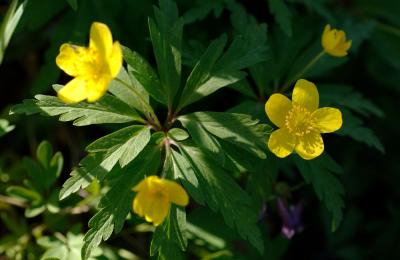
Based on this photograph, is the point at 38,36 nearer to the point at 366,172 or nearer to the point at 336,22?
the point at 336,22

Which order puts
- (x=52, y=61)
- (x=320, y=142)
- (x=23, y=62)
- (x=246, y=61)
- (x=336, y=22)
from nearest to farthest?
1. (x=320, y=142)
2. (x=246, y=61)
3. (x=52, y=61)
4. (x=336, y=22)
5. (x=23, y=62)

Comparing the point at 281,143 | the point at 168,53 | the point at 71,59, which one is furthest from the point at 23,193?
the point at 281,143

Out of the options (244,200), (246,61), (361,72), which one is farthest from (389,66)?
(244,200)

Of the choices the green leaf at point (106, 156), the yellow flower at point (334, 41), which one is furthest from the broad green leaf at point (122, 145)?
the yellow flower at point (334, 41)

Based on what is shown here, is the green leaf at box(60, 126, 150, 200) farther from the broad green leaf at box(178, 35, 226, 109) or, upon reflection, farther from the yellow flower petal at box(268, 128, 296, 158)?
the yellow flower petal at box(268, 128, 296, 158)

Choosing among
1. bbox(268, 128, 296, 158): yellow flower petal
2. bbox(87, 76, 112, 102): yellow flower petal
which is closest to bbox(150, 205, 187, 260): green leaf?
bbox(268, 128, 296, 158): yellow flower petal

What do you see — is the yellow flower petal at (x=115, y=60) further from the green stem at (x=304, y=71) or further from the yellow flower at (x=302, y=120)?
the green stem at (x=304, y=71)
